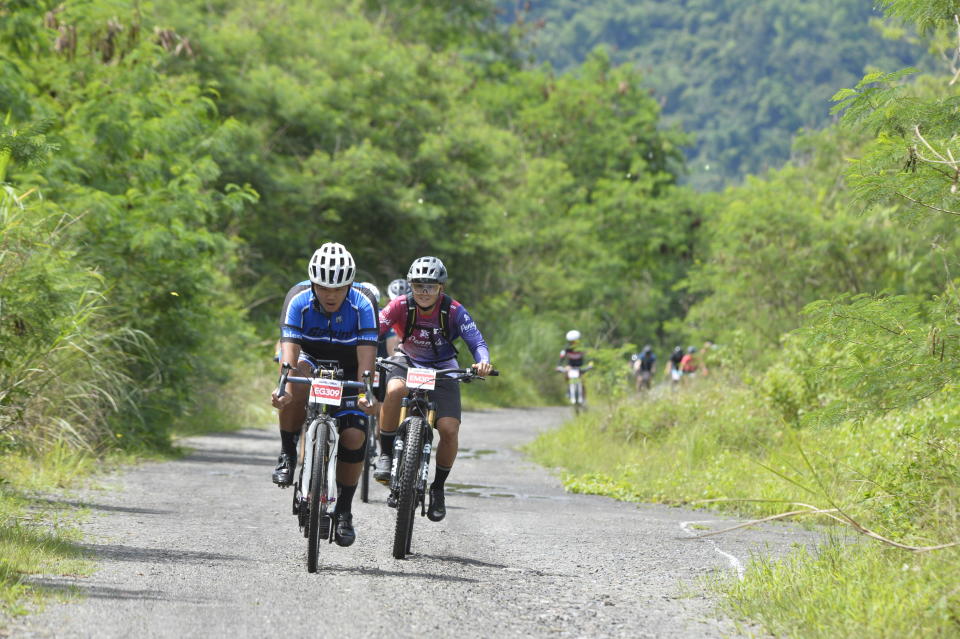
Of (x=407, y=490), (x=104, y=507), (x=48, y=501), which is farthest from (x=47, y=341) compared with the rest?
(x=407, y=490)

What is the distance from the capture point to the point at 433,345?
10.0 m

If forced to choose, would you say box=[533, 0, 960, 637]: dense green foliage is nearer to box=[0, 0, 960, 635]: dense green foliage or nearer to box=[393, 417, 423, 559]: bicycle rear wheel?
box=[0, 0, 960, 635]: dense green foliage

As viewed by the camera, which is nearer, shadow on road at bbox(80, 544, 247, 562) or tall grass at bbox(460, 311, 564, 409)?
shadow on road at bbox(80, 544, 247, 562)

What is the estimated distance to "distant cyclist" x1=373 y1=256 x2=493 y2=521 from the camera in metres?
9.74

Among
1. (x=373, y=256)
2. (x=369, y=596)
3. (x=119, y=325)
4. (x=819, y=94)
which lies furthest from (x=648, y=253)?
(x=819, y=94)

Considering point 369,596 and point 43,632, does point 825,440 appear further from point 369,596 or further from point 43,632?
point 43,632

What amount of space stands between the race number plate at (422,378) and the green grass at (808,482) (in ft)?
6.86

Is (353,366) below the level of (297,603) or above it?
above

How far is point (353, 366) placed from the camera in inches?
358

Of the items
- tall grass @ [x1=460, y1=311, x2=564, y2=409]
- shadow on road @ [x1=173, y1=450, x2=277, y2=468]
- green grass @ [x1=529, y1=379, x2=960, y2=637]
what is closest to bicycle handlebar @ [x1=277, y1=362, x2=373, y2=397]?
green grass @ [x1=529, y1=379, x2=960, y2=637]

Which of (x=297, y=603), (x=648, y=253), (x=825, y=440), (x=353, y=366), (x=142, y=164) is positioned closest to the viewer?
(x=297, y=603)

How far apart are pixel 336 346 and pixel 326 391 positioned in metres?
0.64

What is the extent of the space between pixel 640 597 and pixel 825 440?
26.6 ft

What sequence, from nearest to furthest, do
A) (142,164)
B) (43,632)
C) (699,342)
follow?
(43,632) < (142,164) < (699,342)
